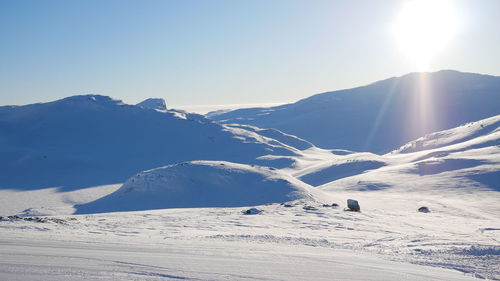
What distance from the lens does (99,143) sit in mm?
81938

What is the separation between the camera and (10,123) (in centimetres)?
8538

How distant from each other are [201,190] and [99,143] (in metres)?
47.7

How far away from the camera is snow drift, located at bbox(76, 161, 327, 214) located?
37.9 metres

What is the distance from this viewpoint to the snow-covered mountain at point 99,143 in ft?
210

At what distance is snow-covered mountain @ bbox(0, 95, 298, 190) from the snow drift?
63.2 ft

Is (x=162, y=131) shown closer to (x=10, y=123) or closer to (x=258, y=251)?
(x=10, y=123)

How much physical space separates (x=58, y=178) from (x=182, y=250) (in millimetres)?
55634

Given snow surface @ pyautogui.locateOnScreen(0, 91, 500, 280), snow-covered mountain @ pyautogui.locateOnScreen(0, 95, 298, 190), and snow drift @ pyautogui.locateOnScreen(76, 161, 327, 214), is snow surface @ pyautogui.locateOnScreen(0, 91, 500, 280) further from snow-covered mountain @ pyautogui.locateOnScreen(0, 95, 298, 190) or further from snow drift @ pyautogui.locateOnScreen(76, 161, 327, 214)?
snow-covered mountain @ pyautogui.locateOnScreen(0, 95, 298, 190)

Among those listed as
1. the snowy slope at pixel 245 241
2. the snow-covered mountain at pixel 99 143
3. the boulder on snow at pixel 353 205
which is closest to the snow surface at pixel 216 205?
the snowy slope at pixel 245 241

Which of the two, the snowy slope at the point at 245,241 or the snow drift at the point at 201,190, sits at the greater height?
the snow drift at the point at 201,190

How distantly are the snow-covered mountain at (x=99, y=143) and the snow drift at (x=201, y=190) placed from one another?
63.2ft

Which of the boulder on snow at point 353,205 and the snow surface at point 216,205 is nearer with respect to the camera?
the snow surface at point 216,205

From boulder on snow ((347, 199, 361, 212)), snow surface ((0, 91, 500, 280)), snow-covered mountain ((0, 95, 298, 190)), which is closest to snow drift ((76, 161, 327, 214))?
snow surface ((0, 91, 500, 280))

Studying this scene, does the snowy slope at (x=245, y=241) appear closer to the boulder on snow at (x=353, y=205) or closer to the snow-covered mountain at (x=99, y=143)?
the boulder on snow at (x=353, y=205)
